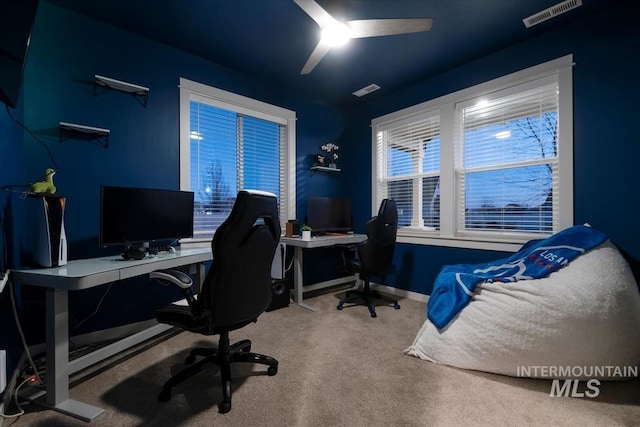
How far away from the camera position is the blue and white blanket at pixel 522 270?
76.2 inches

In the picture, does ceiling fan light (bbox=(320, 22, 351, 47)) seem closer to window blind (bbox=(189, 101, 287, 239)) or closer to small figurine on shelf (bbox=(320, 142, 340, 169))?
window blind (bbox=(189, 101, 287, 239))

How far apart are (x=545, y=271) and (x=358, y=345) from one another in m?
1.47

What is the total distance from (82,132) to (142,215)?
0.86 meters

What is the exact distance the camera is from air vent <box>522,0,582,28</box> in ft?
6.99

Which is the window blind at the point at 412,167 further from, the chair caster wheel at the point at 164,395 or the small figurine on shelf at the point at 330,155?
the chair caster wheel at the point at 164,395

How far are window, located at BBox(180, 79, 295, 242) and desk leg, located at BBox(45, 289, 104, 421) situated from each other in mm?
1463

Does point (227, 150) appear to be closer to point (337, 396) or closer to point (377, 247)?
point (377, 247)

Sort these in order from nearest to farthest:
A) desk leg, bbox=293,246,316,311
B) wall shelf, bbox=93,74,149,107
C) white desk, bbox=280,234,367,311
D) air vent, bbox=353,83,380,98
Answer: wall shelf, bbox=93,74,149,107 → white desk, bbox=280,234,367,311 → desk leg, bbox=293,246,316,311 → air vent, bbox=353,83,380,98

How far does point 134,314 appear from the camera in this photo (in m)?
2.46

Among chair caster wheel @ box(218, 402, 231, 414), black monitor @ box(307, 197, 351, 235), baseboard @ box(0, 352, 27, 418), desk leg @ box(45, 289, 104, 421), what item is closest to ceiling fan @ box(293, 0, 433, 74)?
black monitor @ box(307, 197, 351, 235)

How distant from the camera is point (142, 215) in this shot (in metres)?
2.19

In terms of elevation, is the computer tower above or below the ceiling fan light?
below

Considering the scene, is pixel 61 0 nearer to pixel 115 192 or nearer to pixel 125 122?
pixel 125 122

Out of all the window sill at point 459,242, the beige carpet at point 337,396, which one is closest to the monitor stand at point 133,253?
the beige carpet at point 337,396
